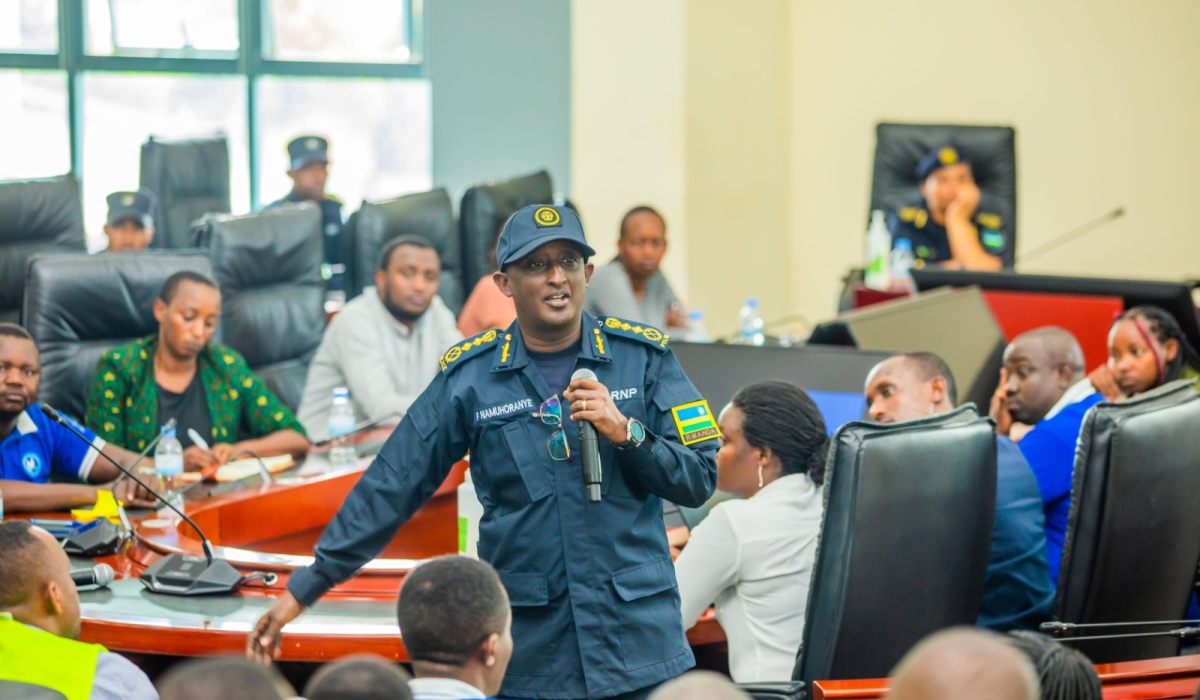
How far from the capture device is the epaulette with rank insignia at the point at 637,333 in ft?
6.69

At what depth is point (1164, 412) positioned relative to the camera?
2.51 meters

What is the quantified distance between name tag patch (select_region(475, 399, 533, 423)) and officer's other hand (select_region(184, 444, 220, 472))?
150 cm

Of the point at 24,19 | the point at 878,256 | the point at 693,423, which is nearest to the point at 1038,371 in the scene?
the point at 693,423

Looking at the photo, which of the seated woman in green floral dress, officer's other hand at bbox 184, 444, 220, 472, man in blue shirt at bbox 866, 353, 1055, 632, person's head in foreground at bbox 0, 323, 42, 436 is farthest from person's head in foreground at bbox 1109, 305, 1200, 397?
person's head in foreground at bbox 0, 323, 42, 436

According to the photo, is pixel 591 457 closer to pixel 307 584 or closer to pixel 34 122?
→ pixel 307 584

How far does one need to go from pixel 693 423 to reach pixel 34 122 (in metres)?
6.37

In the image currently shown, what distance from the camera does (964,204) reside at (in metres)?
6.18

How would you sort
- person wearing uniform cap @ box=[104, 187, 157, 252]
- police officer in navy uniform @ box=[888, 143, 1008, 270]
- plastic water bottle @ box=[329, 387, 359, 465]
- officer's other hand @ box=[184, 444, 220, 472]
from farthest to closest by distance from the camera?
1. police officer in navy uniform @ box=[888, 143, 1008, 270]
2. person wearing uniform cap @ box=[104, 187, 157, 252]
3. plastic water bottle @ box=[329, 387, 359, 465]
4. officer's other hand @ box=[184, 444, 220, 472]

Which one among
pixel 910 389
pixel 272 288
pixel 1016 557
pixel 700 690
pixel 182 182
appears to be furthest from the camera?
pixel 182 182

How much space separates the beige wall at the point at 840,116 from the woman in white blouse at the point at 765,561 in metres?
4.11

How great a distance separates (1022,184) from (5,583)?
19.7ft

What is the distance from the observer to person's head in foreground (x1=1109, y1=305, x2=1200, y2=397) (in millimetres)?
3512

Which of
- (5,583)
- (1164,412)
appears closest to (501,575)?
(5,583)

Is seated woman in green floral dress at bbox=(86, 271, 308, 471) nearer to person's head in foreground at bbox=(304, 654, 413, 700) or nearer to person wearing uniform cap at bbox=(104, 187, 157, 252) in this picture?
person wearing uniform cap at bbox=(104, 187, 157, 252)
